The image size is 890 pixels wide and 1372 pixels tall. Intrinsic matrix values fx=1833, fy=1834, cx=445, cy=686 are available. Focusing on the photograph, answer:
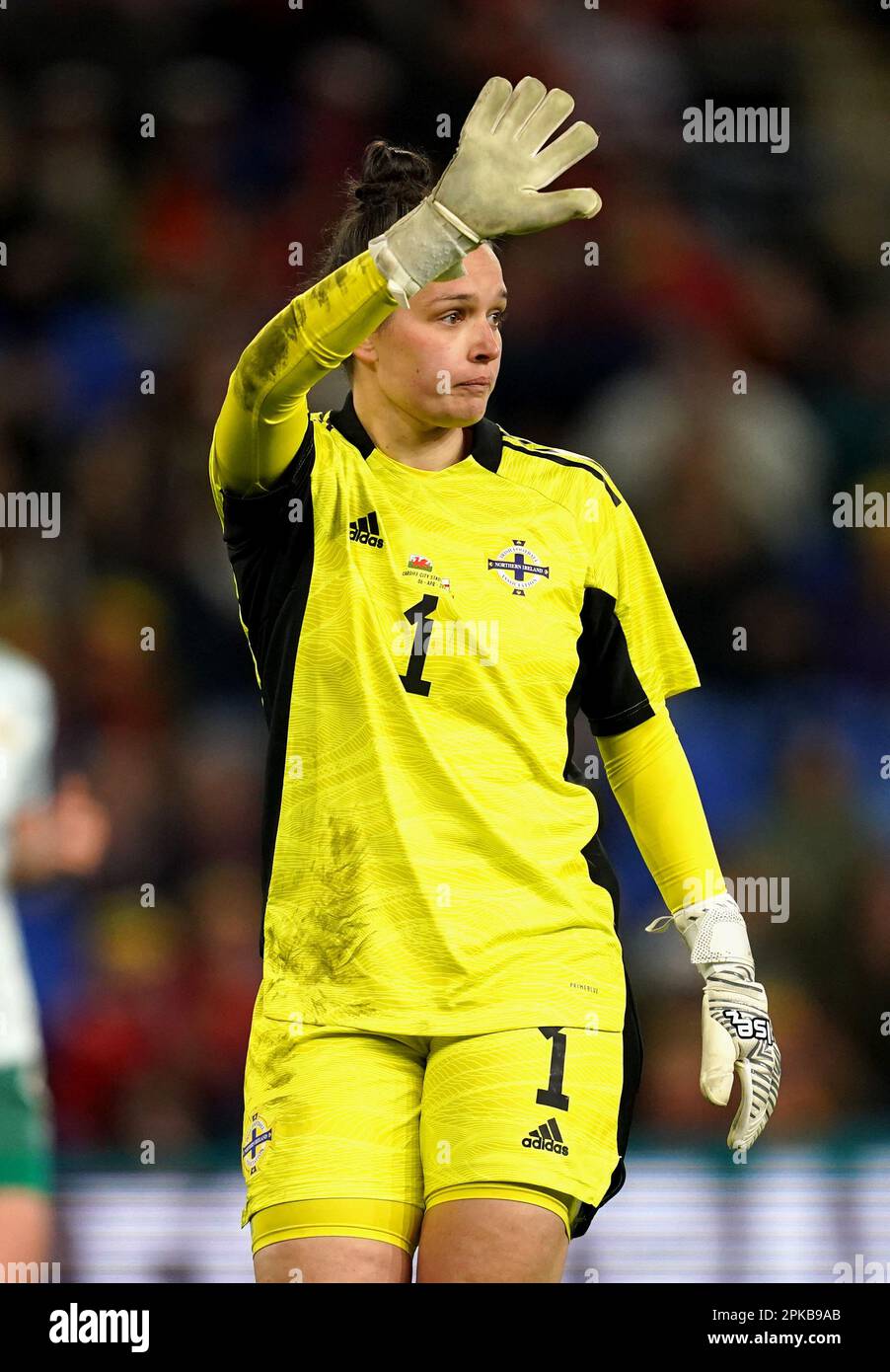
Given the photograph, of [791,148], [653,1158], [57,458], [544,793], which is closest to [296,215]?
[57,458]

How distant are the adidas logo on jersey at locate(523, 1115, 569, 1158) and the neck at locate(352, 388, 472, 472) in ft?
3.01

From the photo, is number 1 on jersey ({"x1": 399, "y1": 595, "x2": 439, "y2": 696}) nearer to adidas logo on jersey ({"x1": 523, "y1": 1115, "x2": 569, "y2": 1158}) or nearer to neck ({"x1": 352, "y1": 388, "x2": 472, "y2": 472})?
neck ({"x1": 352, "y1": 388, "x2": 472, "y2": 472})

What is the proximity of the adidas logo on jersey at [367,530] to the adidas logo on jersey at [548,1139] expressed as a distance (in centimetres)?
79

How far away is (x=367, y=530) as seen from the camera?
98.0 inches

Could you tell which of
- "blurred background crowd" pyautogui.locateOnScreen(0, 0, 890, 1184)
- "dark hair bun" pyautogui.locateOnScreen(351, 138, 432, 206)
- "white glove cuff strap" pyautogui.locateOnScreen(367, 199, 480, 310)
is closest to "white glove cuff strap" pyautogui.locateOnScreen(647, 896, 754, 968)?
"white glove cuff strap" pyautogui.locateOnScreen(367, 199, 480, 310)

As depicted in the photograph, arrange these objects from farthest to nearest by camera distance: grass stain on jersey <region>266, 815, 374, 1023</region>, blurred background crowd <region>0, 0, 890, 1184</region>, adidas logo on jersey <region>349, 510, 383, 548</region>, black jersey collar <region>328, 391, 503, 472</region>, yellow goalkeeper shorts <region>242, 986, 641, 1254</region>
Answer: blurred background crowd <region>0, 0, 890, 1184</region>, black jersey collar <region>328, 391, 503, 472</region>, adidas logo on jersey <region>349, 510, 383, 548</region>, grass stain on jersey <region>266, 815, 374, 1023</region>, yellow goalkeeper shorts <region>242, 986, 641, 1254</region>

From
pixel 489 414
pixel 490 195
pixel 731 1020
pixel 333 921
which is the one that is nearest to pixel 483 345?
pixel 490 195

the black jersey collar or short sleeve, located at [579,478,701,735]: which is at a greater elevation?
the black jersey collar

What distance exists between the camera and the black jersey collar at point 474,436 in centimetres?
258

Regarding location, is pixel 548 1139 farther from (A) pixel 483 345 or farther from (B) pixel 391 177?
(B) pixel 391 177

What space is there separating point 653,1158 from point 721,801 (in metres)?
0.93

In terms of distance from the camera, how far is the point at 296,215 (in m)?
5.10

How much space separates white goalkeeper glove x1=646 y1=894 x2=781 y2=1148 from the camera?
2551mm

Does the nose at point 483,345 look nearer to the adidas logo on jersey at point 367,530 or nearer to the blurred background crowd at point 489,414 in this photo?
the adidas logo on jersey at point 367,530
